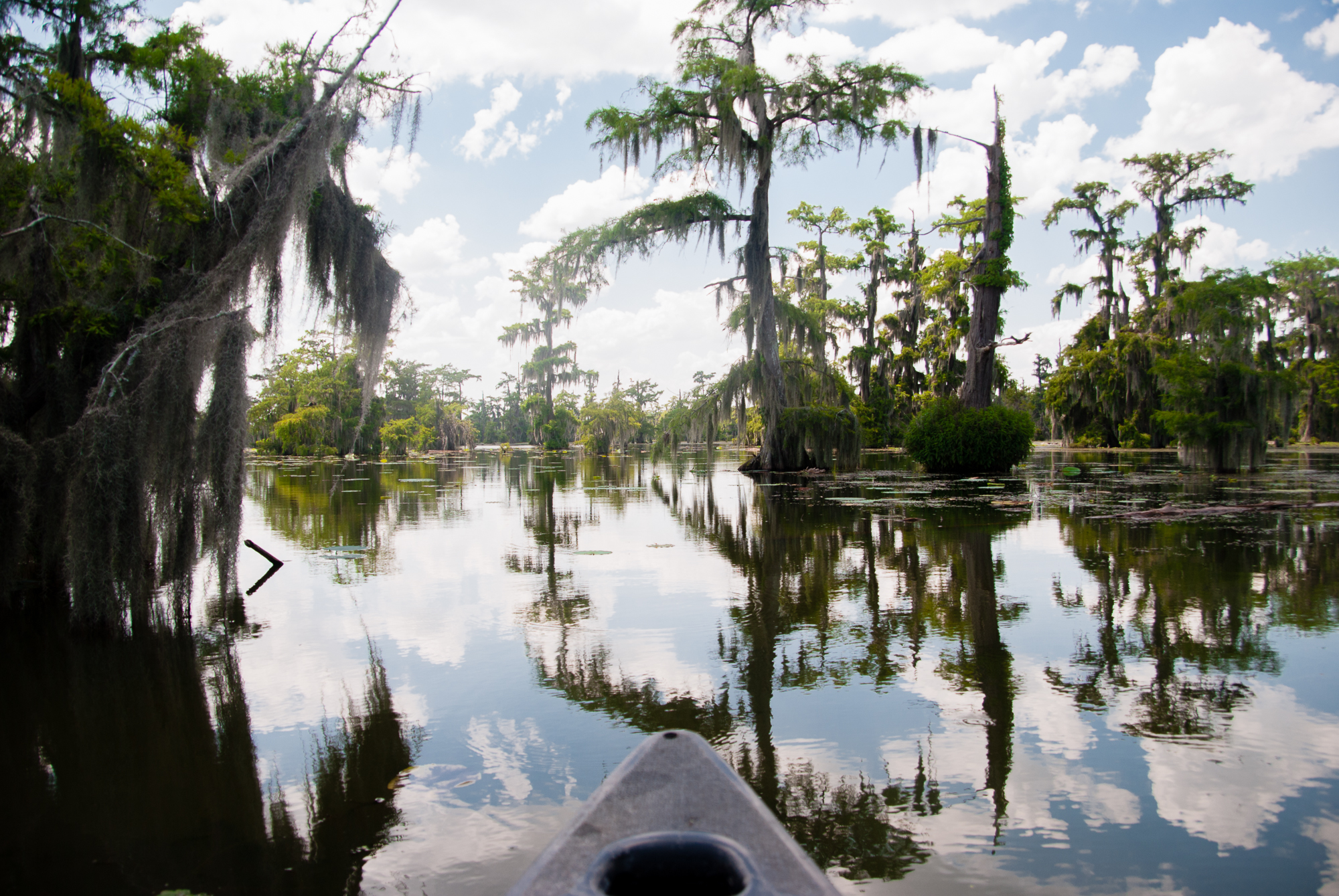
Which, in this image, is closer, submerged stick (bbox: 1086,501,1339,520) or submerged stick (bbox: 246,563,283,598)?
submerged stick (bbox: 246,563,283,598)

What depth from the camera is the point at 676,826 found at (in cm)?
195

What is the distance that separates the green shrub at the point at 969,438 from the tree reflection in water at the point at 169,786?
17.3 meters

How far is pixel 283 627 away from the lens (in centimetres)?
545

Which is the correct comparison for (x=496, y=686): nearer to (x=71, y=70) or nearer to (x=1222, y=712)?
(x=1222, y=712)

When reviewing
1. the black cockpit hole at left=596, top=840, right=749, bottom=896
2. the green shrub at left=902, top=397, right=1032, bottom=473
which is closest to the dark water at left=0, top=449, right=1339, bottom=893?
the black cockpit hole at left=596, top=840, right=749, bottom=896

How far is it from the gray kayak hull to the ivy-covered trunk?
18.7m

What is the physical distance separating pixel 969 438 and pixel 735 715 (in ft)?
56.0

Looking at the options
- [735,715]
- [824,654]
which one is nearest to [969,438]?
[824,654]

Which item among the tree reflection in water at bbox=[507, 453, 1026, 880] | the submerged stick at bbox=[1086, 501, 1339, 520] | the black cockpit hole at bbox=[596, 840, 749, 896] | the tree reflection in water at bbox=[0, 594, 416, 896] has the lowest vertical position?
the tree reflection in water at bbox=[0, 594, 416, 896]

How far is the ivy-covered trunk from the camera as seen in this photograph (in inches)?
732

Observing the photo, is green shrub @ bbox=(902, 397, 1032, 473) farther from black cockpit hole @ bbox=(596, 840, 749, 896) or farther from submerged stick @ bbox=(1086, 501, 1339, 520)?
black cockpit hole @ bbox=(596, 840, 749, 896)

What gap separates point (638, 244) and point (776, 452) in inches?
277

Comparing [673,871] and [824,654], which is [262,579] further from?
[673,871]

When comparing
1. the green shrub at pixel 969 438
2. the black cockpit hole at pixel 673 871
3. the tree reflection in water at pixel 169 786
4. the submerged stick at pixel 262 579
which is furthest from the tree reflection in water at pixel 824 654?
the green shrub at pixel 969 438
